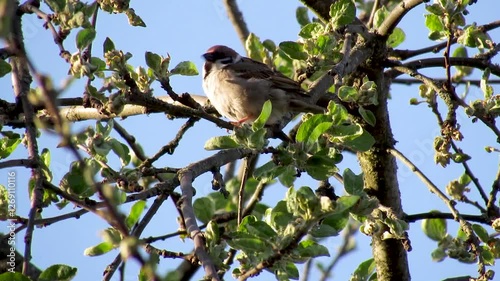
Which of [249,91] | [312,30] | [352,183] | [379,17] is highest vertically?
[249,91]

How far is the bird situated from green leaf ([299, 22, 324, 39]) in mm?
849

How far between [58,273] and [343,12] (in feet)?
6.13

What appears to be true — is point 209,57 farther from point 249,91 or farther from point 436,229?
point 436,229

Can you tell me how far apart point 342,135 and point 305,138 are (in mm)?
239

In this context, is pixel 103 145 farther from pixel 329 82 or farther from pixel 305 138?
pixel 329 82

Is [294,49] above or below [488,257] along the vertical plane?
above

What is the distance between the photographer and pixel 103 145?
2.98 metres

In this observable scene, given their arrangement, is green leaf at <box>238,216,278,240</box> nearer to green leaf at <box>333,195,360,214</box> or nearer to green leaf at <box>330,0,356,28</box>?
green leaf at <box>333,195,360,214</box>

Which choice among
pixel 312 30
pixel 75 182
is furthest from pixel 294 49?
pixel 75 182

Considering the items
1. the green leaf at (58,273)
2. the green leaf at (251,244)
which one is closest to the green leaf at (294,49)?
the green leaf at (251,244)

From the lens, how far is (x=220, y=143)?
2598 mm

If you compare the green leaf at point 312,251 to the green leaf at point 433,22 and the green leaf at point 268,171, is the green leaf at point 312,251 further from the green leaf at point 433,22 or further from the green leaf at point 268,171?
the green leaf at point 433,22

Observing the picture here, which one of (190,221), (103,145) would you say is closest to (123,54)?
(103,145)

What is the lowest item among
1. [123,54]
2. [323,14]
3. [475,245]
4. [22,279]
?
[22,279]
